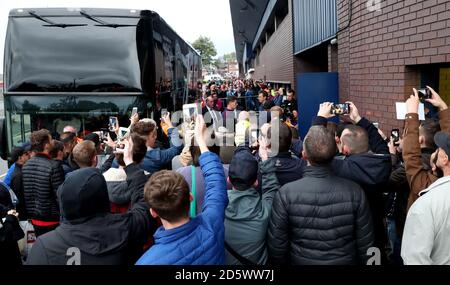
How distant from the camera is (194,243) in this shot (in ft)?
7.07

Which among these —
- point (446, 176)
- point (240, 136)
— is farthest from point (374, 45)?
point (446, 176)

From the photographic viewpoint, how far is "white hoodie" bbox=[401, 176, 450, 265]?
230cm

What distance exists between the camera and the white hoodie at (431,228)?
90.7 inches

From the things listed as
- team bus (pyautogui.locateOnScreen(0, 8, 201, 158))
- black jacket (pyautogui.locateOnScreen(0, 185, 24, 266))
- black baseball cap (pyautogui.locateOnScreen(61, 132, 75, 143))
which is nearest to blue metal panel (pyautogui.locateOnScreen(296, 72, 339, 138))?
team bus (pyautogui.locateOnScreen(0, 8, 201, 158))

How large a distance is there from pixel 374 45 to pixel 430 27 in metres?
1.78

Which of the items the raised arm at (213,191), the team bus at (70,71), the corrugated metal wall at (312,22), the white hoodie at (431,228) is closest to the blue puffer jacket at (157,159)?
Result: the raised arm at (213,191)

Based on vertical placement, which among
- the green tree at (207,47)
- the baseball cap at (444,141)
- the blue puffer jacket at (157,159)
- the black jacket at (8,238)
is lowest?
the black jacket at (8,238)

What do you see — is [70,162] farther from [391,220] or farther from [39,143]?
[391,220]

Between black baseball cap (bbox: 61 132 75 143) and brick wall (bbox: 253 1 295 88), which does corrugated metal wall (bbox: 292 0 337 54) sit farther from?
black baseball cap (bbox: 61 132 75 143)

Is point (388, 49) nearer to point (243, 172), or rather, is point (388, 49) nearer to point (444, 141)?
point (444, 141)

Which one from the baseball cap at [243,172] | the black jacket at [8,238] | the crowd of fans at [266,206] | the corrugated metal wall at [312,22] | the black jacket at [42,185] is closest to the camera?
the crowd of fans at [266,206]

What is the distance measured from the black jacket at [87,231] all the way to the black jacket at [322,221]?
3.20 feet

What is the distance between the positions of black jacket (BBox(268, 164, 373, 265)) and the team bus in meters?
4.95

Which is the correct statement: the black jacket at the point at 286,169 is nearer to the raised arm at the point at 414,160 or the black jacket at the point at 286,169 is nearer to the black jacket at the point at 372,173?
the black jacket at the point at 372,173
